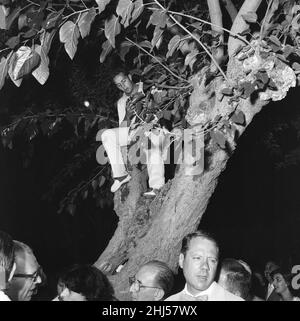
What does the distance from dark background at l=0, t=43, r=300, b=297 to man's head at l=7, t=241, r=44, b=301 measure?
0.87 metres

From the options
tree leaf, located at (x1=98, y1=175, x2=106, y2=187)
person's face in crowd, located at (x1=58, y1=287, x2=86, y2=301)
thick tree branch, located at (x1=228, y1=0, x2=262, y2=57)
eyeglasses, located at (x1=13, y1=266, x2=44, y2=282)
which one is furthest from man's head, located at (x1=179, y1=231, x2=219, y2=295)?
tree leaf, located at (x1=98, y1=175, x2=106, y2=187)

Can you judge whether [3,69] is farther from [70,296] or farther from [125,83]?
[125,83]

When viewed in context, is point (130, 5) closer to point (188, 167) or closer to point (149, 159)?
point (188, 167)

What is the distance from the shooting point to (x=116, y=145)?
354cm

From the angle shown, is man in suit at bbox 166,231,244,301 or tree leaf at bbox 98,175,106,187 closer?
man in suit at bbox 166,231,244,301

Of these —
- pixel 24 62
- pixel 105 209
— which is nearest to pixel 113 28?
pixel 24 62

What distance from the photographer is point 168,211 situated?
113 inches

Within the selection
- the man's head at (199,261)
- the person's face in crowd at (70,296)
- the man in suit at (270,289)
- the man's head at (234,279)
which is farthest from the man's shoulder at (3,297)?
the man in suit at (270,289)

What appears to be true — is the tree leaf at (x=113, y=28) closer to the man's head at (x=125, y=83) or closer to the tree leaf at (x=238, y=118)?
the tree leaf at (x=238, y=118)

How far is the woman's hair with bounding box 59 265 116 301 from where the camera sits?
2553 mm

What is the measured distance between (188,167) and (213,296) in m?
0.60

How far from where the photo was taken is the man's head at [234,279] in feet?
9.41

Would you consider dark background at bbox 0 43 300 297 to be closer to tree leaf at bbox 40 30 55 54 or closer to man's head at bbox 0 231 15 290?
A: man's head at bbox 0 231 15 290
